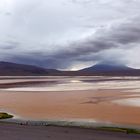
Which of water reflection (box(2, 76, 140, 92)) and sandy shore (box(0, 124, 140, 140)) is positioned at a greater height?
water reflection (box(2, 76, 140, 92))

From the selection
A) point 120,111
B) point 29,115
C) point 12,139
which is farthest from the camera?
point 120,111

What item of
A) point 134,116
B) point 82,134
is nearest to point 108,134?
point 82,134

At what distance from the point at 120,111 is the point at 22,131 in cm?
1318

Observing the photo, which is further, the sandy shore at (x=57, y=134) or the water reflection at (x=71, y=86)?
the water reflection at (x=71, y=86)

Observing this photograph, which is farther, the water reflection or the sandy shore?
the water reflection

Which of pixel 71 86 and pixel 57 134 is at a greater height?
pixel 71 86

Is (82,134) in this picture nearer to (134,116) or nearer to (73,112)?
(134,116)

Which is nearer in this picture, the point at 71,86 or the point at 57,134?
the point at 57,134

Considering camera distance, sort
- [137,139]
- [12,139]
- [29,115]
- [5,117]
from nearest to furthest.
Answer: [12,139] < [137,139] < [5,117] < [29,115]

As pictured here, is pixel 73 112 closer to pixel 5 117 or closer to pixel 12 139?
pixel 5 117

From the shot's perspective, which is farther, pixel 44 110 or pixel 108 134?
pixel 44 110

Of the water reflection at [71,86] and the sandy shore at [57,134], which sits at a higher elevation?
the water reflection at [71,86]

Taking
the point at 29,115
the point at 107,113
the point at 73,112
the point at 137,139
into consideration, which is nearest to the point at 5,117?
the point at 29,115

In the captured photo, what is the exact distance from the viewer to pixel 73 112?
1115 inches
